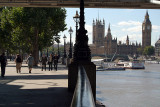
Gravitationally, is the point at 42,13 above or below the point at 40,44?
above

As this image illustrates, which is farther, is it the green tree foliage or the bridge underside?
the green tree foliage

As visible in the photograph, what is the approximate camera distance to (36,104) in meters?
7.55

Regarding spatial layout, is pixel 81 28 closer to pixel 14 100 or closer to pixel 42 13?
pixel 14 100

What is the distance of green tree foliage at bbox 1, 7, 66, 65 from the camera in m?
35.6

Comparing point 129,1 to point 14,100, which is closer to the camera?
point 14,100

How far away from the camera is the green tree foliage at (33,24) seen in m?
35.6

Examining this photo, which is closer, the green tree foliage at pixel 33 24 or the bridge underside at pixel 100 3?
the bridge underside at pixel 100 3

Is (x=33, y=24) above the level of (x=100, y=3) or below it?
below

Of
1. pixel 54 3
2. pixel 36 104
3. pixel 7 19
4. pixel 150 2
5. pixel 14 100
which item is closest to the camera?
pixel 36 104

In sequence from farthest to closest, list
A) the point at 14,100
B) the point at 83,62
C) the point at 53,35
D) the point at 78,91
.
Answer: the point at 53,35, the point at 83,62, the point at 14,100, the point at 78,91

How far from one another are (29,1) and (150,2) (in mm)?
8577

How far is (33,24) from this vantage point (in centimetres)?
3547

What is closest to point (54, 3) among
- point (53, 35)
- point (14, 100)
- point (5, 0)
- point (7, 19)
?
point (5, 0)

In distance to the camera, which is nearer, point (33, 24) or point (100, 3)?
point (100, 3)
